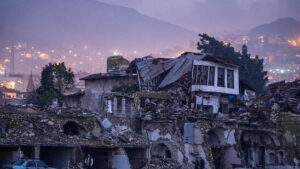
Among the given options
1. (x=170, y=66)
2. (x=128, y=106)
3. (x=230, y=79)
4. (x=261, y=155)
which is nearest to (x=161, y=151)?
Result: (x=128, y=106)

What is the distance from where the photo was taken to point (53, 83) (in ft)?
153

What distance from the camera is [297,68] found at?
536ft

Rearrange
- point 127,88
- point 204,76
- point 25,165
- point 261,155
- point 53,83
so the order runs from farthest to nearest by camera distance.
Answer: point 53,83, point 127,88, point 204,76, point 261,155, point 25,165

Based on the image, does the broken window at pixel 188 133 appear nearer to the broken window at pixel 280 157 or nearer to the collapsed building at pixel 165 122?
the collapsed building at pixel 165 122

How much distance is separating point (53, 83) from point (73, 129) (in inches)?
752

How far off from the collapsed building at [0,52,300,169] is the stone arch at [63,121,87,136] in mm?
69

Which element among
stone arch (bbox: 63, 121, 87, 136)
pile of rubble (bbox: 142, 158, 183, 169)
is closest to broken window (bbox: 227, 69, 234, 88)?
pile of rubble (bbox: 142, 158, 183, 169)

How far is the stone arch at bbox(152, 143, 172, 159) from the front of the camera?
31.3m

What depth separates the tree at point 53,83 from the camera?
44.7 meters

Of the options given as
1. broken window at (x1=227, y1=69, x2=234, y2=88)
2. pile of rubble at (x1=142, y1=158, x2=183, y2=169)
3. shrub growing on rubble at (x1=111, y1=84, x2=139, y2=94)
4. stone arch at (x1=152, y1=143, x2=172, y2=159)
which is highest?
broken window at (x1=227, y1=69, x2=234, y2=88)

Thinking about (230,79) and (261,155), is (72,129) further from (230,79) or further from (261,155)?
(230,79)

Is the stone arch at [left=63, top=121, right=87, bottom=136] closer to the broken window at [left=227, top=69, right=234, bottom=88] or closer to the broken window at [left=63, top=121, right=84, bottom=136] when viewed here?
the broken window at [left=63, top=121, right=84, bottom=136]

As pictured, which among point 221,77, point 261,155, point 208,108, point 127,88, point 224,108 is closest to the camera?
point 261,155

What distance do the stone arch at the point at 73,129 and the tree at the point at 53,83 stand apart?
16.1 m
